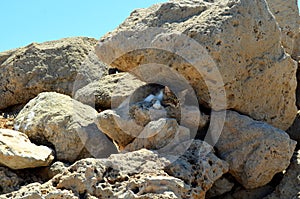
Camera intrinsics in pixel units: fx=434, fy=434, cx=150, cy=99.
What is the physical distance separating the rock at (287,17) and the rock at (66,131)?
363cm

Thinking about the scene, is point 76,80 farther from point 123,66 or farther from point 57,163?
point 57,163

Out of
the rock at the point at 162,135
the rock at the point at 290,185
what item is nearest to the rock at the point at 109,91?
the rock at the point at 162,135

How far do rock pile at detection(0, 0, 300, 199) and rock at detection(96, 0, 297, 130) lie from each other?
0.5 inches

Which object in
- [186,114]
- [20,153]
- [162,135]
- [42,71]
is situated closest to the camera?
[20,153]

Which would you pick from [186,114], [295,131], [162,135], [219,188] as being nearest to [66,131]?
[162,135]

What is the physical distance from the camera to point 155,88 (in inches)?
232

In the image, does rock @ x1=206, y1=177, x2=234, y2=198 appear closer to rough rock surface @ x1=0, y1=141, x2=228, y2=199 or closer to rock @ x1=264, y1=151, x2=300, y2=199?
rough rock surface @ x1=0, y1=141, x2=228, y2=199

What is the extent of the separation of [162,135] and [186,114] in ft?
1.83

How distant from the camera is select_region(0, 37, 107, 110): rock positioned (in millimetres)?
7711

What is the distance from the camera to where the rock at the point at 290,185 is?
17.7 feet

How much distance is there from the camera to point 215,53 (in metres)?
5.31

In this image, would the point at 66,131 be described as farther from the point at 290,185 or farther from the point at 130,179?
the point at 290,185

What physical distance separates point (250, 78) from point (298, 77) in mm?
1840

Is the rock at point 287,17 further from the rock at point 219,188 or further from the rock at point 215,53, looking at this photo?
the rock at point 219,188
